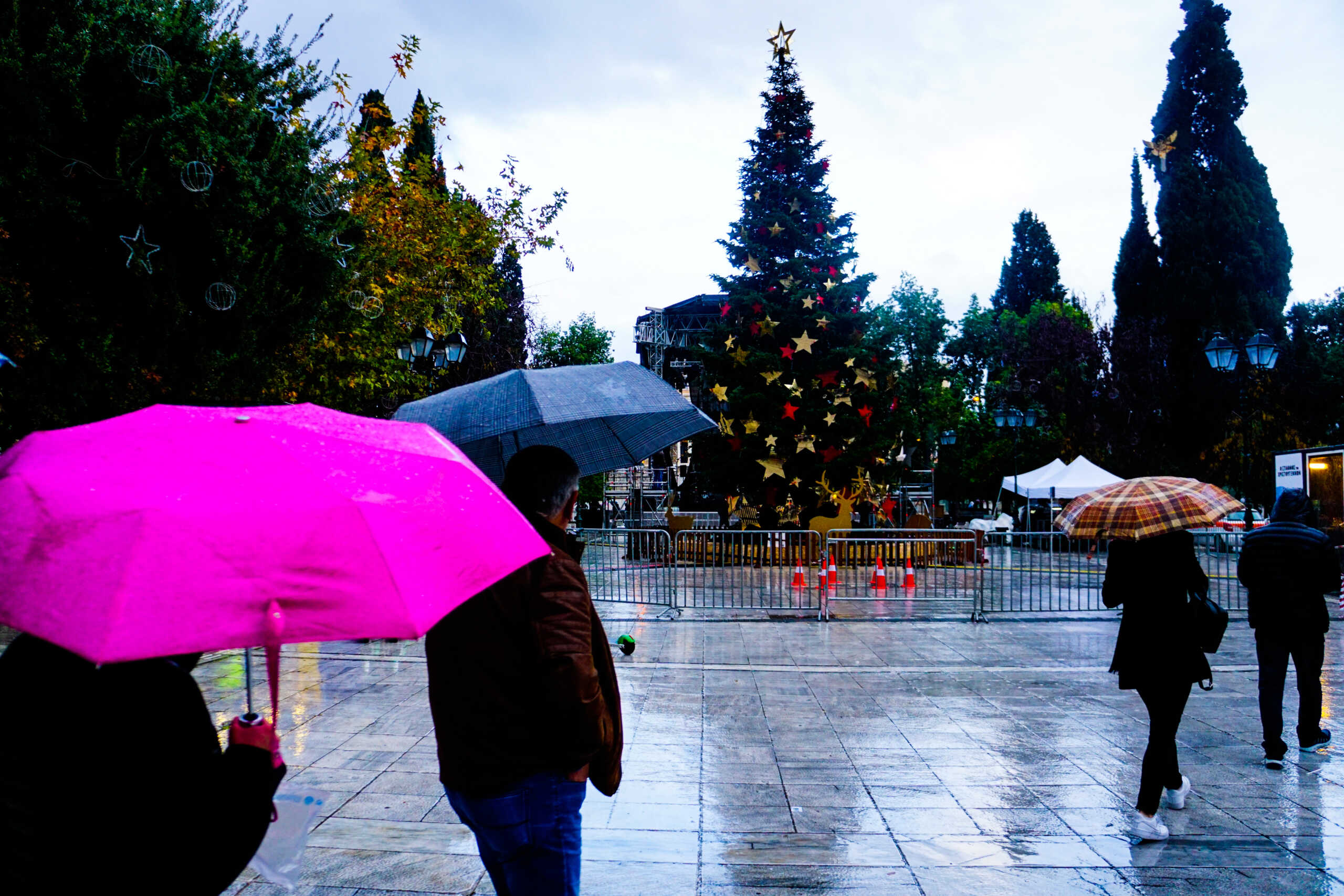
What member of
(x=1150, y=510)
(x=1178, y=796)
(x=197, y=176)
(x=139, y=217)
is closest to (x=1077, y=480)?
(x=1178, y=796)

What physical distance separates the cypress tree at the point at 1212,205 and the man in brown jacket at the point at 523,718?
40.2m

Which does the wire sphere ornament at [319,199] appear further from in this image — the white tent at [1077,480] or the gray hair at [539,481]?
the white tent at [1077,480]

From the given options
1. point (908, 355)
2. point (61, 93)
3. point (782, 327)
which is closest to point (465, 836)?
point (61, 93)

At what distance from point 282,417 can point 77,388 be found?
8.02 m

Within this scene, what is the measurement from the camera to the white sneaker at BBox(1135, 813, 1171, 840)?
4641 mm

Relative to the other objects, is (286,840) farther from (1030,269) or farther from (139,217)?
(1030,269)

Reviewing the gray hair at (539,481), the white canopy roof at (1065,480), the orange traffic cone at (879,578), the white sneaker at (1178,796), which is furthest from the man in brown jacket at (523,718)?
the white canopy roof at (1065,480)

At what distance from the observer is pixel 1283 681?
6.03m

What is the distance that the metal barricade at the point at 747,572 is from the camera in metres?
14.0

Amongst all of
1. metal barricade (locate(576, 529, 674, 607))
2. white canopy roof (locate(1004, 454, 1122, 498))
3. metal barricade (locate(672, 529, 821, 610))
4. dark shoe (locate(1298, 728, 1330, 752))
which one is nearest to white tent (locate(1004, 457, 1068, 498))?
white canopy roof (locate(1004, 454, 1122, 498))

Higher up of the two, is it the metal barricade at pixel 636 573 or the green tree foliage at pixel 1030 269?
the green tree foliage at pixel 1030 269

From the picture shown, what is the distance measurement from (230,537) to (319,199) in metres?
9.77

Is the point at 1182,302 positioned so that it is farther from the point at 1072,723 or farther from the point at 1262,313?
the point at 1072,723

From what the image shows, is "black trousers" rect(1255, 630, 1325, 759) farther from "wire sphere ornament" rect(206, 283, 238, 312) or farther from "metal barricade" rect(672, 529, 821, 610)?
"wire sphere ornament" rect(206, 283, 238, 312)
